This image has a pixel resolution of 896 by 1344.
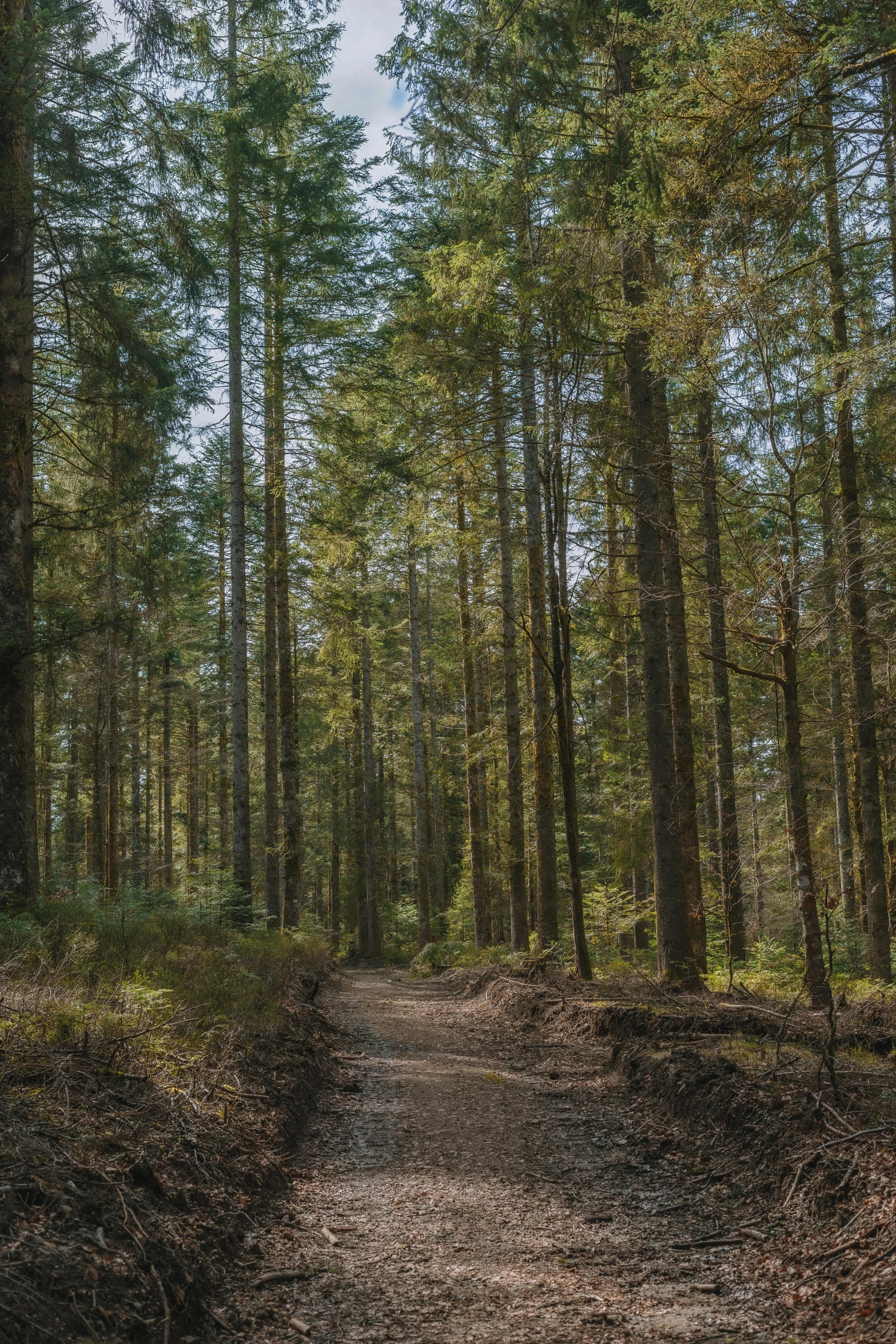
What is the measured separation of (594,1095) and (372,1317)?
383 centimetres

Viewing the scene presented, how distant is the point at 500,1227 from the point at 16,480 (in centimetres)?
831

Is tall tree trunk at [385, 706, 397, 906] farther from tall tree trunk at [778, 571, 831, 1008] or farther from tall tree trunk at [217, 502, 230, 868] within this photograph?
tall tree trunk at [778, 571, 831, 1008]

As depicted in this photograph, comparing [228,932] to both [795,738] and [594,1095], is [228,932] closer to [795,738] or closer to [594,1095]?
[594,1095]

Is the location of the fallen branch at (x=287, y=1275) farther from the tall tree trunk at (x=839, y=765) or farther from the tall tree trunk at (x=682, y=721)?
the tall tree trunk at (x=839, y=765)

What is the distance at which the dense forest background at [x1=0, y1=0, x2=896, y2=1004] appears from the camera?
679cm

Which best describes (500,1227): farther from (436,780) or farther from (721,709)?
(436,780)

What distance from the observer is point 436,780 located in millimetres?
30062

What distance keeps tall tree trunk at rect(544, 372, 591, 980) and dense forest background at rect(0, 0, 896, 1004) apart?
0.23 feet

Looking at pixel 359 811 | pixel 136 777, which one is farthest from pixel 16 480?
pixel 359 811

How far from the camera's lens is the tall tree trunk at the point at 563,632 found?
388 inches

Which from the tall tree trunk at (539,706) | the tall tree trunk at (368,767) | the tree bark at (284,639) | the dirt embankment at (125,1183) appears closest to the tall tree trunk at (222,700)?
the tall tree trunk at (368,767)

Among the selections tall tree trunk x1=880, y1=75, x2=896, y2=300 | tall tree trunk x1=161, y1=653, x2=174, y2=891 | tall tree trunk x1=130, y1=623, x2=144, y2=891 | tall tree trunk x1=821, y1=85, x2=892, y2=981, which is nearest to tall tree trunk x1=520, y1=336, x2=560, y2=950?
tall tree trunk x1=821, y1=85, x2=892, y2=981

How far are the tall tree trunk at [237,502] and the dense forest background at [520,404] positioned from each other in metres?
0.08

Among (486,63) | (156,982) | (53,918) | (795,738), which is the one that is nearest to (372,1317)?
(156,982)
